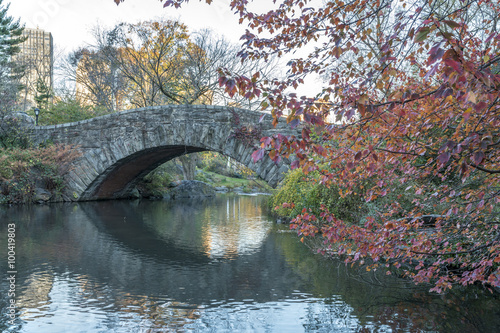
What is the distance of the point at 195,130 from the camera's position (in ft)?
34.7

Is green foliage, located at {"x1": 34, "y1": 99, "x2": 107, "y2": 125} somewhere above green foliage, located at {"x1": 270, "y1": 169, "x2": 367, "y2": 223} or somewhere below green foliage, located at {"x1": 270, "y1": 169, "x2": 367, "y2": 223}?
above

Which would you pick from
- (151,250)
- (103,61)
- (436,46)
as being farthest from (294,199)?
(103,61)

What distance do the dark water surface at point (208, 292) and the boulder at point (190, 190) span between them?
11.1 metres

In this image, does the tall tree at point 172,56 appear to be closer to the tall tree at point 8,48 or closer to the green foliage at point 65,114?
the green foliage at point 65,114

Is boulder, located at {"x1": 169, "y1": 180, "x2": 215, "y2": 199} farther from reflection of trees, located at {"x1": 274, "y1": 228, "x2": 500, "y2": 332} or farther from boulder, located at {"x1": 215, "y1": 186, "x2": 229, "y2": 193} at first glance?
reflection of trees, located at {"x1": 274, "y1": 228, "x2": 500, "y2": 332}

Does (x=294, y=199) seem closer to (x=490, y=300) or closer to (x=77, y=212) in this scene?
(x=490, y=300)

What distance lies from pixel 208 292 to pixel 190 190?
14.6m

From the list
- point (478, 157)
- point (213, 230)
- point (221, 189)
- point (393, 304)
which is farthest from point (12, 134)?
point (478, 157)

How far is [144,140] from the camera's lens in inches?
448

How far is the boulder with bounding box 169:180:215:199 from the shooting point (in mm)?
18219

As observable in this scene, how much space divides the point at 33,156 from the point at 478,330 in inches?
489

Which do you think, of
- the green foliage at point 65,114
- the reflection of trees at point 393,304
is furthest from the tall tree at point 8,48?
the reflection of trees at point 393,304

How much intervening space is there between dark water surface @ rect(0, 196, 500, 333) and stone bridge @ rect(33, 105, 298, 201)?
3.37 meters

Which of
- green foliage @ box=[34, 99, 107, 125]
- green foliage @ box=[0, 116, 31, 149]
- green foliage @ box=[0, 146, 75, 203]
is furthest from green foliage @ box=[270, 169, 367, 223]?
green foliage @ box=[34, 99, 107, 125]
